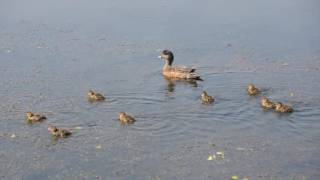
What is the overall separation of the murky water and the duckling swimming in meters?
0.23

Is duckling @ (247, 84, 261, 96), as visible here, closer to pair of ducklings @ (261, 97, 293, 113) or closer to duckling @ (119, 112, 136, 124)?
pair of ducklings @ (261, 97, 293, 113)

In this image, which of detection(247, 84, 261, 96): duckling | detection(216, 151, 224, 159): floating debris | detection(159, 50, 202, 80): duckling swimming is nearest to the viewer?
detection(216, 151, 224, 159): floating debris

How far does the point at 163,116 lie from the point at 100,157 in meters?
2.22

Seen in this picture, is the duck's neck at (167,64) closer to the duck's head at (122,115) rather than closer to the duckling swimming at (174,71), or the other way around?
the duckling swimming at (174,71)

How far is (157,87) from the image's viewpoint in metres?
15.3

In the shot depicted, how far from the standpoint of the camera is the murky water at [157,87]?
11047 millimetres

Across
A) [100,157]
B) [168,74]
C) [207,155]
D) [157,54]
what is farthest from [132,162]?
[157,54]

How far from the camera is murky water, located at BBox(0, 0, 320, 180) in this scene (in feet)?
36.2

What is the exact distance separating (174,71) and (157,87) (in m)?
1.01

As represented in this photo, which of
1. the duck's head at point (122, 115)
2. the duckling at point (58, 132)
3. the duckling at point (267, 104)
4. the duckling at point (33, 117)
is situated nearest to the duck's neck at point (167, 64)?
the duckling at point (267, 104)

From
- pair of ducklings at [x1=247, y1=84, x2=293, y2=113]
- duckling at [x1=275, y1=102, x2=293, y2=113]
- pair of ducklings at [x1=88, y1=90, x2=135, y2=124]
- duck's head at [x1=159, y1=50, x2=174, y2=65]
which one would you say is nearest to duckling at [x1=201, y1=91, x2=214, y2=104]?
pair of ducklings at [x1=247, y1=84, x2=293, y2=113]

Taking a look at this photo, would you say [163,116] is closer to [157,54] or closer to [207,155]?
[207,155]

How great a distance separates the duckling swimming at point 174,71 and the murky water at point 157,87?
23 centimetres

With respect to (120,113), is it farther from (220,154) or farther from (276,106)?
(276,106)
